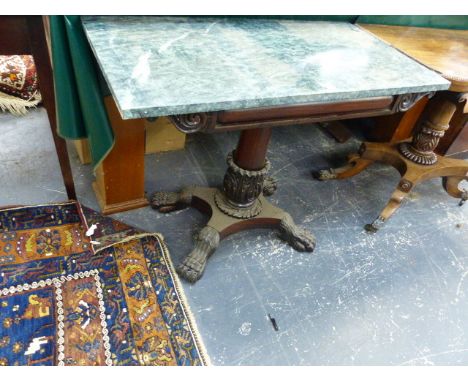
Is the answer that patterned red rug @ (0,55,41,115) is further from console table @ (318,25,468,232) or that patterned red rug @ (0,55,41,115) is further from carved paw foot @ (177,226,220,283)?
console table @ (318,25,468,232)

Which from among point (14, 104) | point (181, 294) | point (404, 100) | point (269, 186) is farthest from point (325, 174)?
point (14, 104)

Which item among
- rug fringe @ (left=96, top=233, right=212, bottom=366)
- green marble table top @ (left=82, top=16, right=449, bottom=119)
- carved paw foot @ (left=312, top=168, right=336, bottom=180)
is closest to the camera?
A: green marble table top @ (left=82, top=16, right=449, bottom=119)

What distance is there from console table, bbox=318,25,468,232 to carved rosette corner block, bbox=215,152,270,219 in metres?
0.58

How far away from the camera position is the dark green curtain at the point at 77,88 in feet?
3.53

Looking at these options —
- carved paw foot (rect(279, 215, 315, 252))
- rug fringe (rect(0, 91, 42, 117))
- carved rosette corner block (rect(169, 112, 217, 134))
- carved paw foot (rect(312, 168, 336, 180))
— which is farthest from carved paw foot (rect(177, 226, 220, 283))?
rug fringe (rect(0, 91, 42, 117))

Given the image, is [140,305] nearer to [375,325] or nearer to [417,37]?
[375,325]

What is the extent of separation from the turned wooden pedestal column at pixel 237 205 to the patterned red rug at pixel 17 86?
1.01 m

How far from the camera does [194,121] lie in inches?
37.0

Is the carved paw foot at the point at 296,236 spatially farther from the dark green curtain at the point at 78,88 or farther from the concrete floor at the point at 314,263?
the dark green curtain at the point at 78,88

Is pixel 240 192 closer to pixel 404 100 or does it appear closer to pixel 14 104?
pixel 404 100

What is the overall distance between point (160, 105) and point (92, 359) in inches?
32.3

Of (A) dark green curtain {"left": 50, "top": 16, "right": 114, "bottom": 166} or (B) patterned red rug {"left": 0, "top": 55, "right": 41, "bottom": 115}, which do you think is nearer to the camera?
(A) dark green curtain {"left": 50, "top": 16, "right": 114, "bottom": 166}

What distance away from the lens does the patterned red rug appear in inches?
79.1

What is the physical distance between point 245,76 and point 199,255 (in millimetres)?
720
